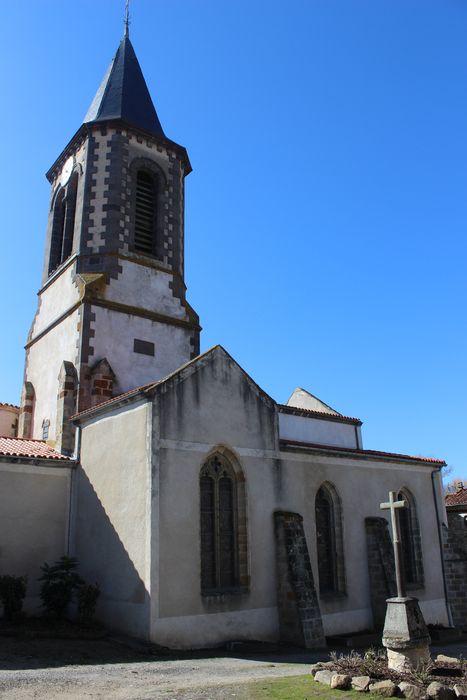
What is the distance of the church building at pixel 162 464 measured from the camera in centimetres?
1279

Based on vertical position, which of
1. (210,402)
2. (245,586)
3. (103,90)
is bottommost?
(245,586)

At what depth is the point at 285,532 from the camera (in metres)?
14.3

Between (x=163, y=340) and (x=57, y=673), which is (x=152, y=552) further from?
(x=163, y=340)

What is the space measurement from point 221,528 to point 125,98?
15744 millimetres

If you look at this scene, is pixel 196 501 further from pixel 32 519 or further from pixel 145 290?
pixel 145 290

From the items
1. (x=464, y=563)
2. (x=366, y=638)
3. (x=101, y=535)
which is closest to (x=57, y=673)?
(x=101, y=535)

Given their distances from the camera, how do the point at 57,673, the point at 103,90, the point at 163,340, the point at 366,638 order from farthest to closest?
the point at 103,90, the point at 163,340, the point at 366,638, the point at 57,673

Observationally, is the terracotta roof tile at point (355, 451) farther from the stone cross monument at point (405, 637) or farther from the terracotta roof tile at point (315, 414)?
the stone cross monument at point (405, 637)

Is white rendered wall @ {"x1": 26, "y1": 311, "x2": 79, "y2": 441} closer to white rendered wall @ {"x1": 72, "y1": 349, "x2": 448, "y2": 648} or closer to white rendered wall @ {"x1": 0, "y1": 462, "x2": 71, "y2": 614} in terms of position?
white rendered wall @ {"x1": 0, "y1": 462, "x2": 71, "y2": 614}

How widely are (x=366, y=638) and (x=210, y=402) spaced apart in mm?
6924

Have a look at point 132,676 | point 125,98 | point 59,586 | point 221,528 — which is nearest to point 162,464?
point 221,528

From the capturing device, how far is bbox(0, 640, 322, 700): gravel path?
7938 mm

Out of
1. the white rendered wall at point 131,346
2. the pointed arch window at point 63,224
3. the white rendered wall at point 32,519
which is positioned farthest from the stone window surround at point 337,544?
the pointed arch window at point 63,224

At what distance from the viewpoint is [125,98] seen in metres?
21.4
